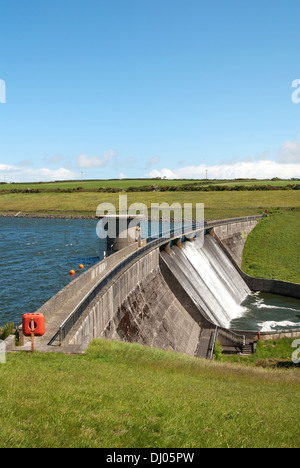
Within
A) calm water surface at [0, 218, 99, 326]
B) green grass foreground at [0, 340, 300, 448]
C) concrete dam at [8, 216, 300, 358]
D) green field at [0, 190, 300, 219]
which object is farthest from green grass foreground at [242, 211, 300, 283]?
green grass foreground at [0, 340, 300, 448]

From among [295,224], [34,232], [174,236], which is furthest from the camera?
[34,232]

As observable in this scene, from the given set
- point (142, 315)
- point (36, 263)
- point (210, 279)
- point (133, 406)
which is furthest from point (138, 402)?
point (36, 263)

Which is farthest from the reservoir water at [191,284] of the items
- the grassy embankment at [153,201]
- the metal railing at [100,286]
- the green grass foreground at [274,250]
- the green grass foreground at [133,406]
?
the grassy embankment at [153,201]

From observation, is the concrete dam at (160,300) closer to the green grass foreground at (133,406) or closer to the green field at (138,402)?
the green field at (138,402)

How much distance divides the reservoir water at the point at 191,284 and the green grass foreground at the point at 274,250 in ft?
21.1

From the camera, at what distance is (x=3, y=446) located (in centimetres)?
833

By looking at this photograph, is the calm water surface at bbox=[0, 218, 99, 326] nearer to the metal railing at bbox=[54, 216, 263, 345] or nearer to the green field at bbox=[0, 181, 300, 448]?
the metal railing at bbox=[54, 216, 263, 345]

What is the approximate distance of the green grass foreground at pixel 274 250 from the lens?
203 feet

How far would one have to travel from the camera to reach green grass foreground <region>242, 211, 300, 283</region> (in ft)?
203

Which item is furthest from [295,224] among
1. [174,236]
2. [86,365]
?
[86,365]

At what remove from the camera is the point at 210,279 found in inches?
1825

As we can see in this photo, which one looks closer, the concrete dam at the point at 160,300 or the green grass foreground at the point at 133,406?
the green grass foreground at the point at 133,406
